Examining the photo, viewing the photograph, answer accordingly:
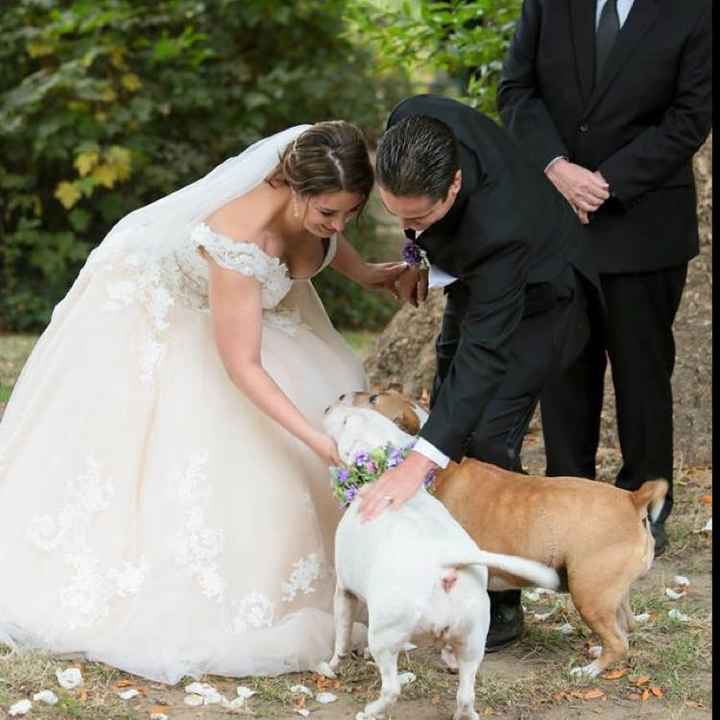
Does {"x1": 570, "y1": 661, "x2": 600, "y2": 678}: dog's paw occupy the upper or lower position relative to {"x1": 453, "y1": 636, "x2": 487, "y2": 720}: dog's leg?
lower

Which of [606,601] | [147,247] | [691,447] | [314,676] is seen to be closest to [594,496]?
[606,601]

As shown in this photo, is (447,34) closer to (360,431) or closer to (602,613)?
(360,431)

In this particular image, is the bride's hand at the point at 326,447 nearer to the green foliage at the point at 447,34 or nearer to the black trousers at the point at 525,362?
the black trousers at the point at 525,362

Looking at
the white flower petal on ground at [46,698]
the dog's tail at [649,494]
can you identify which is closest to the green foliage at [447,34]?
the dog's tail at [649,494]

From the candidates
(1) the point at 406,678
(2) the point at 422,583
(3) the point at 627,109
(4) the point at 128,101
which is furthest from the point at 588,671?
(4) the point at 128,101

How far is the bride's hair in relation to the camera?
12.9 feet

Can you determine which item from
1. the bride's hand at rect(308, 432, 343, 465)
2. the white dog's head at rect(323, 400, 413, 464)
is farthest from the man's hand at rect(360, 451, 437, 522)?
the bride's hand at rect(308, 432, 343, 465)

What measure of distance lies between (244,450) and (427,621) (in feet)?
3.56

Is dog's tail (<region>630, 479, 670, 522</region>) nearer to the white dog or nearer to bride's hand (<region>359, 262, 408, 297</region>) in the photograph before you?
the white dog

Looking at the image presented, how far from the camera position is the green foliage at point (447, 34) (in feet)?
21.9

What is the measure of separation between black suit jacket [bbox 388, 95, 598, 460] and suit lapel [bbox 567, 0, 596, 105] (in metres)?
1.03

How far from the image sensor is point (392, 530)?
3.58 meters

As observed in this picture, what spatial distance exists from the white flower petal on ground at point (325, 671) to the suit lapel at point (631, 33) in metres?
2.34

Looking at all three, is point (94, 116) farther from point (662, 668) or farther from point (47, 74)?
point (662, 668)
